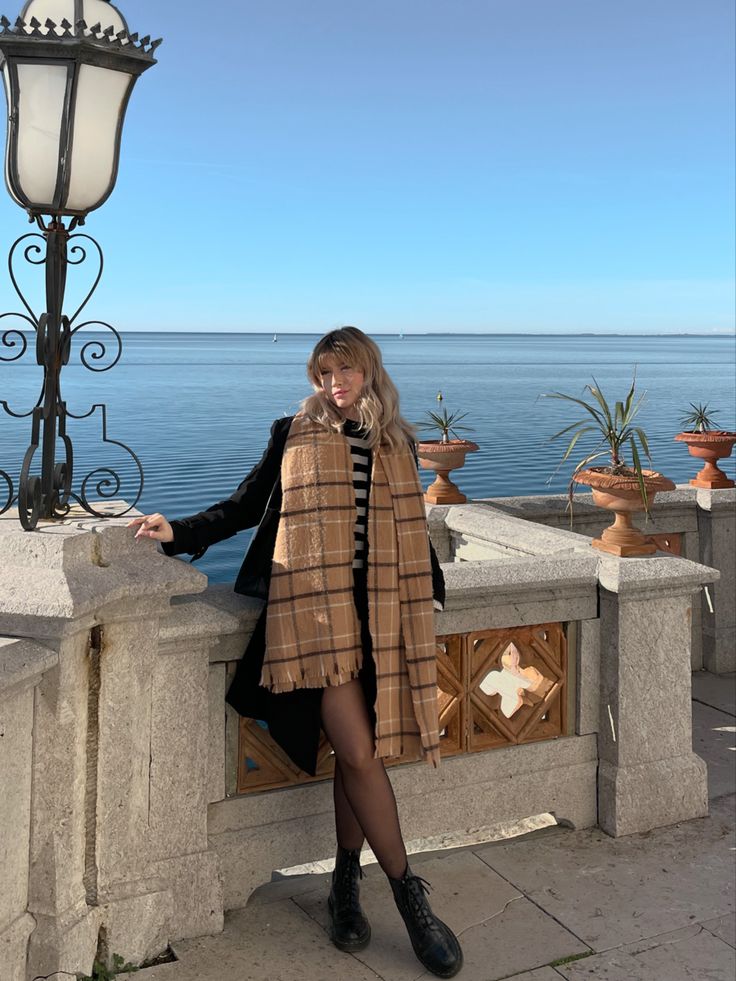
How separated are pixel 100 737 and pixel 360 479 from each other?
1075mm

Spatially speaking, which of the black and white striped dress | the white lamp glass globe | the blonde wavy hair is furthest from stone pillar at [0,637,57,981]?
the white lamp glass globe

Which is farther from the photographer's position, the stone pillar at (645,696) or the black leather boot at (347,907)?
the stone pillar at (645,696)

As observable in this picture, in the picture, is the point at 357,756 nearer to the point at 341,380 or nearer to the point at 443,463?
the point at 341,380

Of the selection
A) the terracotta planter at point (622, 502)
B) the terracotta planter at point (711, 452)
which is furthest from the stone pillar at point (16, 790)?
the terracotta planter at point (711, 452)

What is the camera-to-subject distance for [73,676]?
282 centimetres

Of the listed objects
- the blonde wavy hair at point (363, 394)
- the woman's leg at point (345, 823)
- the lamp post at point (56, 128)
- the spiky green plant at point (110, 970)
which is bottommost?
the spiky green plant at point (110, 970)

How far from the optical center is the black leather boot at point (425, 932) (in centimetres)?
294

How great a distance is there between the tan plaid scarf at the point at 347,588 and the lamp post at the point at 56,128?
0.52 metres

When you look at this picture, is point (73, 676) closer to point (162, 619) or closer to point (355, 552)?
point (162, 619)

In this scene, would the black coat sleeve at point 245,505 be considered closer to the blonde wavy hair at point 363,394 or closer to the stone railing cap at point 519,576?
the blonde wavy hair at point 363,394

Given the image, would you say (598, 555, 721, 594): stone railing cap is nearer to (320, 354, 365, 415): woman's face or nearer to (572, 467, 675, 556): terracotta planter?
(572, 467, 675, 556): terracotta planter

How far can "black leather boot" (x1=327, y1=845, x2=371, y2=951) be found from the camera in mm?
3076

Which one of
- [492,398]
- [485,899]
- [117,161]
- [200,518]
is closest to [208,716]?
[200,518]

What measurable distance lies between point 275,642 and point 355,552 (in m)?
0.37
